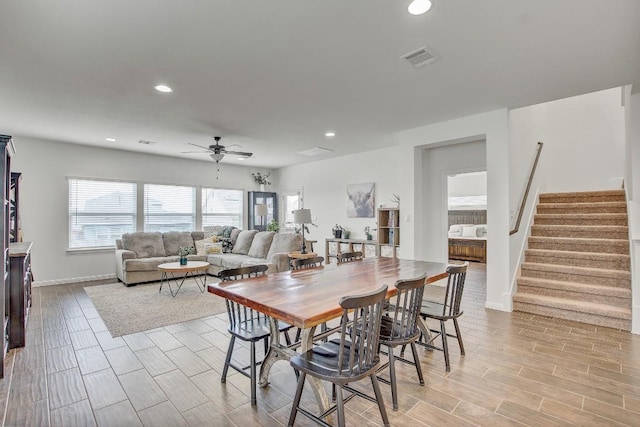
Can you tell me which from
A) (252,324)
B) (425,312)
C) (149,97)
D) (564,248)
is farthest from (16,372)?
(564,248)

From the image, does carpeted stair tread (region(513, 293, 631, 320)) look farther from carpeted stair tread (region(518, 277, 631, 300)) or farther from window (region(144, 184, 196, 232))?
window (region(144, 184, 196, 232))

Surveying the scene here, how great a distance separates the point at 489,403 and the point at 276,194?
782 centimetres

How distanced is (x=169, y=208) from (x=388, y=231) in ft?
16.7

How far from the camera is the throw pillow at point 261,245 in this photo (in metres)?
6.37

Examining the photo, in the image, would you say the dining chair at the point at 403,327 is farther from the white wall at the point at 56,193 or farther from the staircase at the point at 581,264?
the white wall at the point at 56,193

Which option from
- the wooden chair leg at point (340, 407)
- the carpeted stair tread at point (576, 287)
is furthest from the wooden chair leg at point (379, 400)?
the carpeted stair tread at point (576, 287)

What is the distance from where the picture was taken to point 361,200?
7.11 metres

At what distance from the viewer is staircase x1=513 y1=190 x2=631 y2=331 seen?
381 cm

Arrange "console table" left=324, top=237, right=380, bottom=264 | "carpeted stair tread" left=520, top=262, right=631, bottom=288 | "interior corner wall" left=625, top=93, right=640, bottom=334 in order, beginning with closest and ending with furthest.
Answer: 1. "interior corner wall" left=625, top=93, right=640, bottom=334
2. "carpeted stair tread" left=520, top=262, right=631, bottom=288
3. "console table" left=324, top=237, right=380, bottom=264

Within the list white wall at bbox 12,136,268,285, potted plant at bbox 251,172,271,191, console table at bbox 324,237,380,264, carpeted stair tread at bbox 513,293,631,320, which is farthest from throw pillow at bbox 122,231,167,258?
carpeted stair tread at bbox 513,293,631,320

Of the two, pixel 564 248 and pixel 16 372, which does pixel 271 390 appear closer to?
pixel 16 372

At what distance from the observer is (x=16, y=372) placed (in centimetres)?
259

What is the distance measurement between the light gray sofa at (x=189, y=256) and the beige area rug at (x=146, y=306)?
0.35 m

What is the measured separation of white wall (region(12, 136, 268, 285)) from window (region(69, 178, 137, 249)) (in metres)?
0.13
